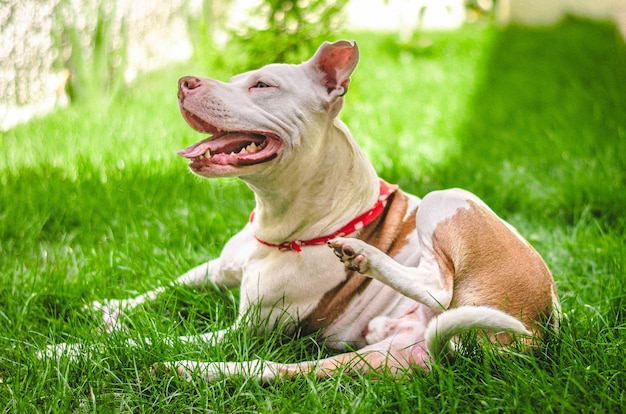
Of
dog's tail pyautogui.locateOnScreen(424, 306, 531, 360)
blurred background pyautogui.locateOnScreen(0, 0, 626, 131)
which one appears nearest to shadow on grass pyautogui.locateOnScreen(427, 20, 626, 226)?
blurred background pyautogui.locateOnScreen(0, 0, 626, 131)

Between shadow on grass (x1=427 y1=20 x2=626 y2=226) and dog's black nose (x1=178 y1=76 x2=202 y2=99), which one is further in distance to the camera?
shadow on grass (x1=427 y1=20 x2=626 y2=226)

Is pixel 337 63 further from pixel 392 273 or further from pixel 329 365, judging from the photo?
pixel 329 365

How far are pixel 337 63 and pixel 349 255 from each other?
617 mm

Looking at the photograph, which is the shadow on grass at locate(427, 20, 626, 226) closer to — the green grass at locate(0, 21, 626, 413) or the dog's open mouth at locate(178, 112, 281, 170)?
the green grass at locate(0, 21, 626, 413)

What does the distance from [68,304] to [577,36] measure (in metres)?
7.43

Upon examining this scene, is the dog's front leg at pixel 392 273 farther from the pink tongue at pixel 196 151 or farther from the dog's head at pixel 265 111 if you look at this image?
the pink tongue at pixel 196 151

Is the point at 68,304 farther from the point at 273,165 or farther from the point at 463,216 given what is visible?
the point at 463,216

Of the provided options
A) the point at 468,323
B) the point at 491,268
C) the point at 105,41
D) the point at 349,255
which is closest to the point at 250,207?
the point at 349,255

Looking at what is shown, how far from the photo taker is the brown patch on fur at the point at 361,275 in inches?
89.7

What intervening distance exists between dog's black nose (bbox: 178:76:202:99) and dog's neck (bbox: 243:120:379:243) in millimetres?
341

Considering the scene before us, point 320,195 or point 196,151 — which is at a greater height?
point 196,151

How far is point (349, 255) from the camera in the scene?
6.77 feet

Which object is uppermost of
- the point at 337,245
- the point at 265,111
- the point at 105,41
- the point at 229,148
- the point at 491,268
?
the point at 265,111

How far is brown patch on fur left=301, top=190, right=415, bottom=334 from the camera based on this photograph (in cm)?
228
